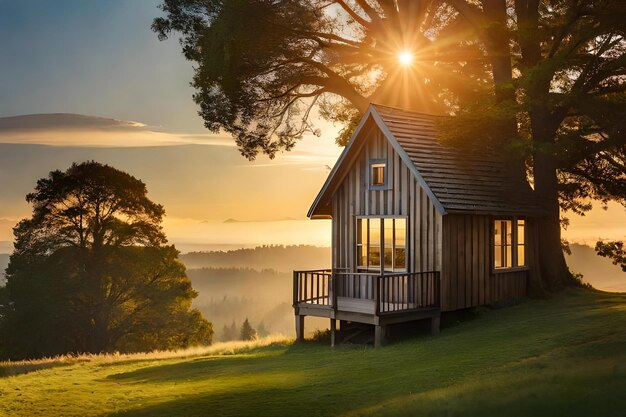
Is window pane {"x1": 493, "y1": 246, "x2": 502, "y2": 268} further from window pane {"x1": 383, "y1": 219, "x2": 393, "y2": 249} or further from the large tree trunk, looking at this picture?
window pane {"x1": 383, "y1": 219, "x2": 393, "y2": 249}

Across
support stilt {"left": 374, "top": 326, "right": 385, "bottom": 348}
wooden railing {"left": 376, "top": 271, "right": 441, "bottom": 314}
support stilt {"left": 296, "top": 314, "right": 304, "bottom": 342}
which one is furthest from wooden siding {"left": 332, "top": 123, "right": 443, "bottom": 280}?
support stilt {"left": 374, "top": 326, "right": 385, "bottom": 348}

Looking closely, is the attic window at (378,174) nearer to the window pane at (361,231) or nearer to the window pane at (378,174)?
the window pane at (378,174)

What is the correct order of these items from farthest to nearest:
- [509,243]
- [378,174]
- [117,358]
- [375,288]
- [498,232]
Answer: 1. [117,358]
2. [509,243]
3. [498,232]
4. [378,174]
5. [375,288]

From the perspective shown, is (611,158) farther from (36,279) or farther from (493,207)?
(36,279)

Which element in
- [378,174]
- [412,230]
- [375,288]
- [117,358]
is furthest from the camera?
[117,358]

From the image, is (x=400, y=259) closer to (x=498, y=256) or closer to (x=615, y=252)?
(x=498, y=256)

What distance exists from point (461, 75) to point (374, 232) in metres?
14.3

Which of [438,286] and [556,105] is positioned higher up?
[556,105]

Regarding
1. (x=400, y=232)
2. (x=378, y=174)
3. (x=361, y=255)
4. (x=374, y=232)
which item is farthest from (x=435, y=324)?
(x=378, y=174)

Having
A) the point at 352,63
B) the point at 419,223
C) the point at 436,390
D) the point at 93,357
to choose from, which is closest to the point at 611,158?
the point at 419,223

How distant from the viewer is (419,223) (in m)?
24.4

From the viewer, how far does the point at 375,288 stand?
22.4 m

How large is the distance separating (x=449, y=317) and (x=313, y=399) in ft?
37.0

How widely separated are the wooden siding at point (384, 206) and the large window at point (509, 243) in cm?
354
